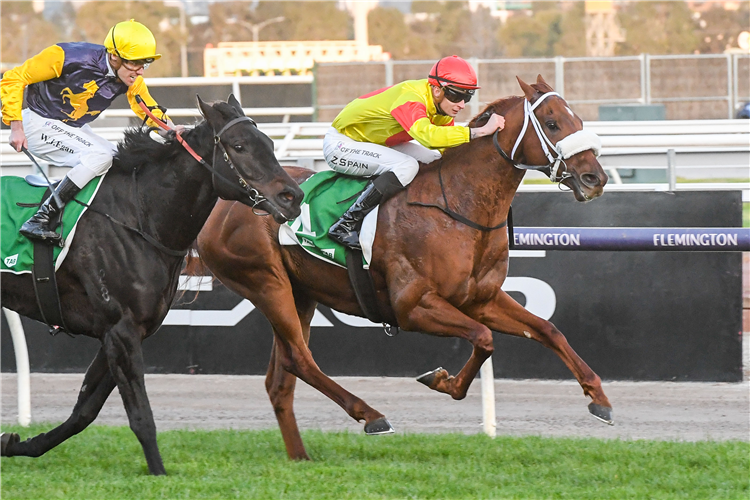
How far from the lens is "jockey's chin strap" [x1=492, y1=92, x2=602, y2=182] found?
520 cm

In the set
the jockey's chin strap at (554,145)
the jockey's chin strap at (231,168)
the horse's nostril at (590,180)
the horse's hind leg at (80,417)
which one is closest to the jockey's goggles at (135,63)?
the jockey's chin strap at (231,168)

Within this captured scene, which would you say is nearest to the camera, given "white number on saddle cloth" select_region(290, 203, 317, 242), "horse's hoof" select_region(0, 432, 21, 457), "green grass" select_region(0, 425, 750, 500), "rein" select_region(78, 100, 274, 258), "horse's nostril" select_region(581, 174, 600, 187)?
"green grass" select_region(0, 425, 750, 500)

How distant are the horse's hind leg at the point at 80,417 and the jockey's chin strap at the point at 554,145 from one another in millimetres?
2379

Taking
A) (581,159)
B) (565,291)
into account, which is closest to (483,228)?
(581,159)

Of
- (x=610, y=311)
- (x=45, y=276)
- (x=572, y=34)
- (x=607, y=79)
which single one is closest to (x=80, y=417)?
(x=45, y=276)

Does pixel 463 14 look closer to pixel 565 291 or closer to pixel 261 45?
pixel 261 45

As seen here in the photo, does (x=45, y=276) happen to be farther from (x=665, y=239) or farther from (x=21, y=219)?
(x=665, y=239)

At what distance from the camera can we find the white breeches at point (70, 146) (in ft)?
17.6

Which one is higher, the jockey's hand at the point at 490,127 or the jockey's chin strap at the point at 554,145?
the jockey's hand at the point at 490,127

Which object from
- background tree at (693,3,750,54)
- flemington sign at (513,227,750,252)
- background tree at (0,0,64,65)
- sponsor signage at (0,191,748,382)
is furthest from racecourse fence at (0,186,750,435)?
background tree at (0,0,64,65)

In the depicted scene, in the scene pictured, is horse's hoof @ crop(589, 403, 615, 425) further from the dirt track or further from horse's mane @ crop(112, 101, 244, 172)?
horse's mane @ crop(112, 101, 244, 172)

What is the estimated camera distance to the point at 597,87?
73.1 feet

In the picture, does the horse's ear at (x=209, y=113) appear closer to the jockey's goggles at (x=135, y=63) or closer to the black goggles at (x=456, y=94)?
the jockey's goggles at (x=135, y=63)

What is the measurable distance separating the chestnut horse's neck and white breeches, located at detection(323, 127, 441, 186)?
0.26 meters
